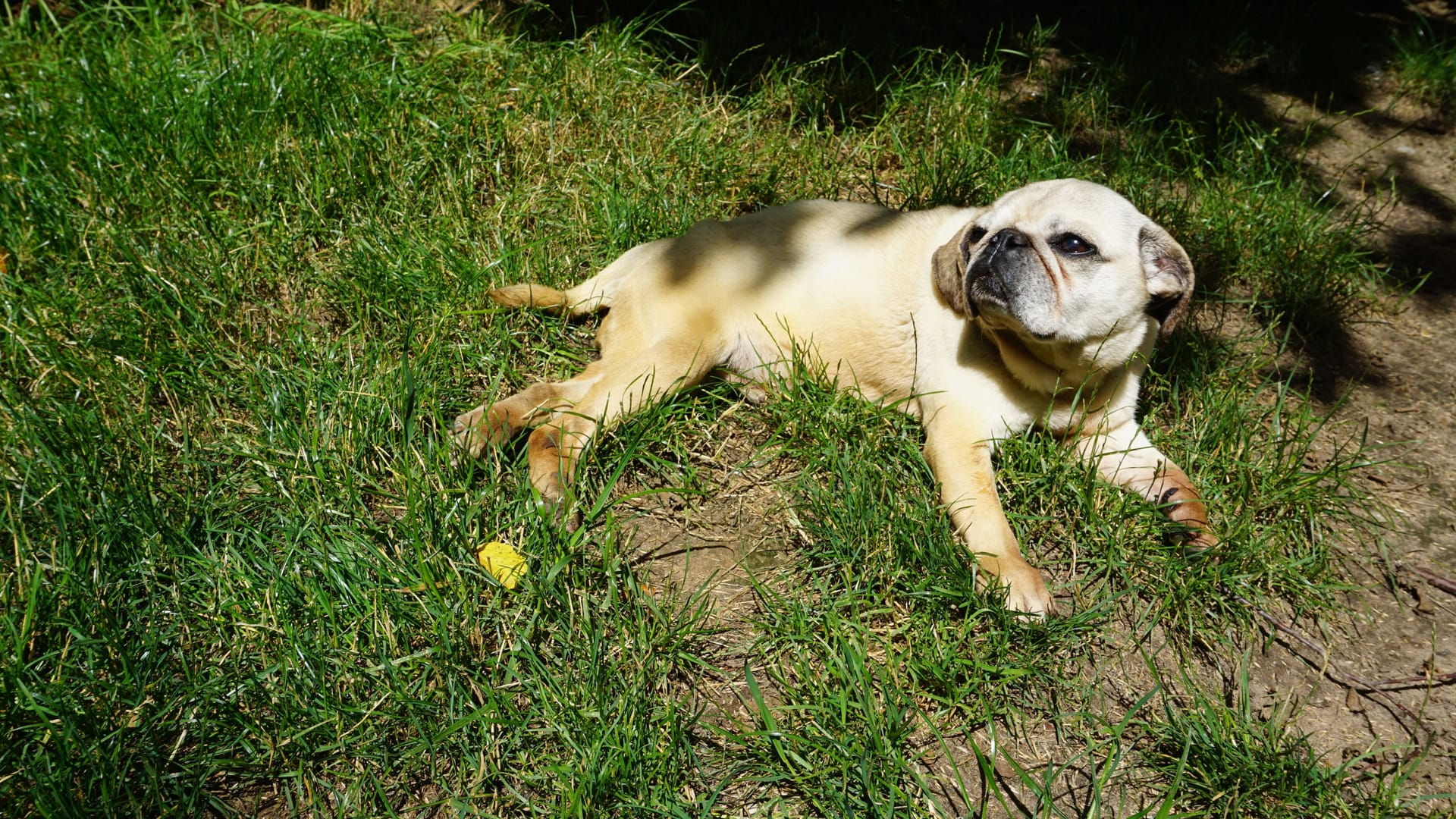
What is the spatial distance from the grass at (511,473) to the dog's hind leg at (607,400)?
0.27 feet

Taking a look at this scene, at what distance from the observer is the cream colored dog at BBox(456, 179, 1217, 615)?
10.2ft

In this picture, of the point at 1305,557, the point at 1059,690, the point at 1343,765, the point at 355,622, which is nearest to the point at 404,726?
the point at 355,622

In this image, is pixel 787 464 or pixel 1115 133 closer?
pixel 787 464

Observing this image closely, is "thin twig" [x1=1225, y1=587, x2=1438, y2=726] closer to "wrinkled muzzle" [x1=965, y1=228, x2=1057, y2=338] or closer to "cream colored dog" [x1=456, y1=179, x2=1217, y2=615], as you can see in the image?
"cream colored dog" [x1=456, y1=179, x2=1217, y2=615]

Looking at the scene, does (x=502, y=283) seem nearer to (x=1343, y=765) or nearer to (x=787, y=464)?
(x=787, y=464)

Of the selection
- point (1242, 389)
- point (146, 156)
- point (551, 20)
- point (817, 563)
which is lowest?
point (817, 563)

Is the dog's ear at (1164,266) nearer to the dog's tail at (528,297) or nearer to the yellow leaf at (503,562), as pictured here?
the dog's tail at (528,297)

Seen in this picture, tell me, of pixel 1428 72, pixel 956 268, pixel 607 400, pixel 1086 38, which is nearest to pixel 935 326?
pixel 956 268

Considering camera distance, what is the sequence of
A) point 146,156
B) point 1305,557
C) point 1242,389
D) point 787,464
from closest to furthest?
1. point 1305,557
2. point 787,464
3. point 1242,389
4. point 146,156

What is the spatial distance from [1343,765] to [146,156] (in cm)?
462

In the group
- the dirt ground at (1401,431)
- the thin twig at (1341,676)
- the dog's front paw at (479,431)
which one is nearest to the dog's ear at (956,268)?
the thin twig at (1341,676)

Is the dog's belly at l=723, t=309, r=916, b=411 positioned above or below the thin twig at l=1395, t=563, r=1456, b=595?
above

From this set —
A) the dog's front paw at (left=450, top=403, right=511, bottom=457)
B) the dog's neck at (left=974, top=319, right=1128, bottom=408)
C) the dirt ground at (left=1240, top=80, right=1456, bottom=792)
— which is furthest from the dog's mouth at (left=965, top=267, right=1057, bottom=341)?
the dog's front paw at (left=450, top=403, right=511, bottom=457)

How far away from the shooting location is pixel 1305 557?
3.09 metres
